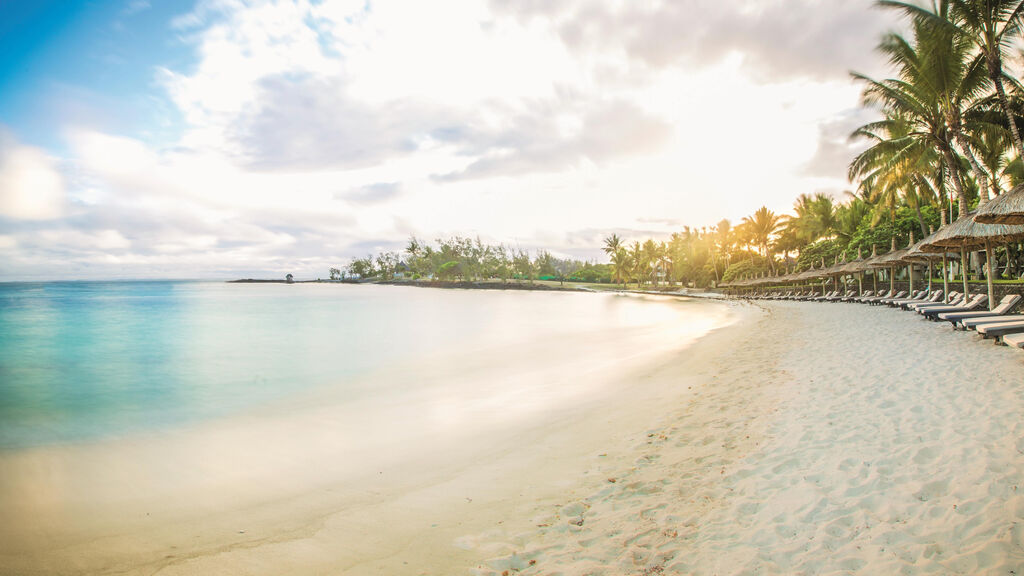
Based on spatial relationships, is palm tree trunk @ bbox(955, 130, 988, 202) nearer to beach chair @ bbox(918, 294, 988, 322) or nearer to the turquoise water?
beach chair @ bbox(918, 294, 988, 322)

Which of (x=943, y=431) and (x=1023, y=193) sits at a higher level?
(x=1023, y=193)

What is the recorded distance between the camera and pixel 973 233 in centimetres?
1027

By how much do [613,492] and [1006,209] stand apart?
7.85 metres

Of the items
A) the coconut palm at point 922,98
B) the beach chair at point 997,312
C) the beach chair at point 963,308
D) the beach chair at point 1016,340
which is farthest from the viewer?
the coconut palm at point 922,98

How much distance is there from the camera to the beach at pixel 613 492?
280cm

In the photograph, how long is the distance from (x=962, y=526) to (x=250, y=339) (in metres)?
22.5

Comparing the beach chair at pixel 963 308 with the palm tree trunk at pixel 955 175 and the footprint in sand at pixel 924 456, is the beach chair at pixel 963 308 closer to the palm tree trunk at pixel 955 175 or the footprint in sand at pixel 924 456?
the palm tree trunk at pixel 955 175

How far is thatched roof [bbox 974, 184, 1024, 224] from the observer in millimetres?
6766

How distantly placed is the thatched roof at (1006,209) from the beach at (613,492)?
7.06ft

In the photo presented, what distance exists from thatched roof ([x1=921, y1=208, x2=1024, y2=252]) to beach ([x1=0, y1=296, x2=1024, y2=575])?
4.22 metres

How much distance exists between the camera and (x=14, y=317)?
26953mm

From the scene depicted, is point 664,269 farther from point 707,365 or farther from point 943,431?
point 943,431

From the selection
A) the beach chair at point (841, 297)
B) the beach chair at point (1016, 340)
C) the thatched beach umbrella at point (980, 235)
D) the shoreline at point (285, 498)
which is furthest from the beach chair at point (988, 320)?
the beach chair at point (841, 297)

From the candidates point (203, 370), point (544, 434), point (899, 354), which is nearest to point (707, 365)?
point (899, 354)
